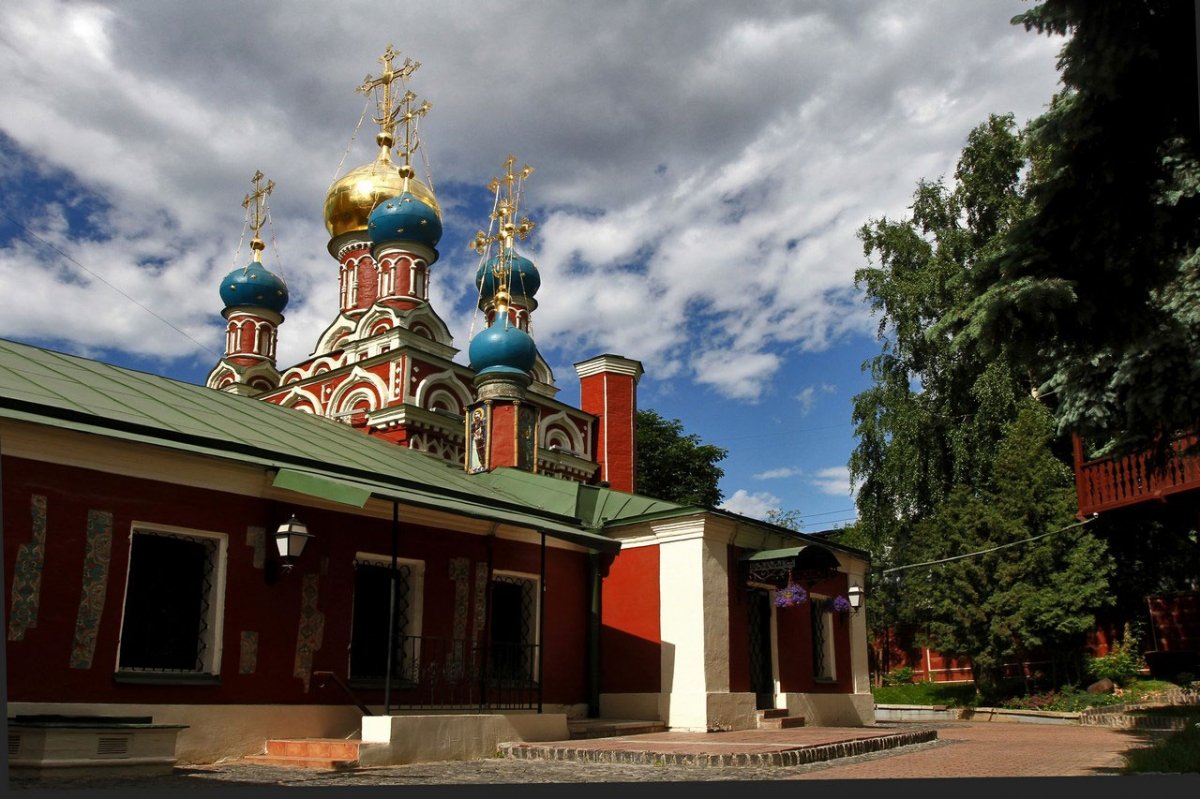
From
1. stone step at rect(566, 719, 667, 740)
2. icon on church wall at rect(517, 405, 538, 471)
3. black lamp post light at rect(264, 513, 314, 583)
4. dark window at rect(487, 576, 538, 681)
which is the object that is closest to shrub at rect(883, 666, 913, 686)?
icon on church wall at rect(517, 405, 538, 471)

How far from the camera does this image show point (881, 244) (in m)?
25.2

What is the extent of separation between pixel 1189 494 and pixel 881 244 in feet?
36.7

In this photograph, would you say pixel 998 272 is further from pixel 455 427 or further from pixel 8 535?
pixel 455 427

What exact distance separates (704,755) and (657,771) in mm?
428

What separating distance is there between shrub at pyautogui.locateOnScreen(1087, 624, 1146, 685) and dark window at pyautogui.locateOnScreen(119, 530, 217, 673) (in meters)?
16.6

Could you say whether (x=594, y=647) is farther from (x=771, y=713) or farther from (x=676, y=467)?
(x=676, y=467)

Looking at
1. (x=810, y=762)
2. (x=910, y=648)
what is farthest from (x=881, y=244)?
(x=810, y=762)

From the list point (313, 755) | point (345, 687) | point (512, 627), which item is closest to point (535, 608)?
point (512, 627)

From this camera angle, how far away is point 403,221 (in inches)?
1022

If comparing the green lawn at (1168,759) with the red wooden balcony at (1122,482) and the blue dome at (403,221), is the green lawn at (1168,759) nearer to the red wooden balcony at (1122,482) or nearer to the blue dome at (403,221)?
the red wooden balcony at (1122,482)

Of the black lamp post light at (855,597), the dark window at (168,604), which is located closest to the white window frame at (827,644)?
the black lamp post light at (855,597)

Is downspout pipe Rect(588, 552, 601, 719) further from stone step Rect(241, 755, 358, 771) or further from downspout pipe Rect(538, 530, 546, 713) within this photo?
stone step Rect(241, 755, 358, 771)

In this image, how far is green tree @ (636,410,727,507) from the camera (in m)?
40.2

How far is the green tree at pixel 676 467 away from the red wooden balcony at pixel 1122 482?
22844 mm
